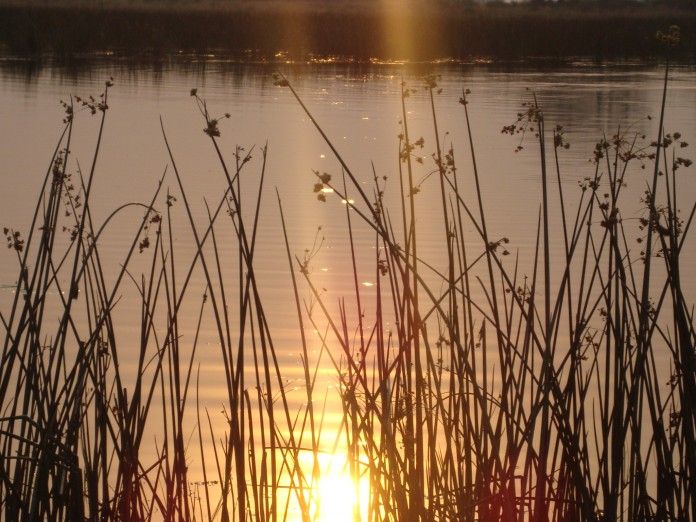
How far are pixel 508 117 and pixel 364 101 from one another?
6.65 ft

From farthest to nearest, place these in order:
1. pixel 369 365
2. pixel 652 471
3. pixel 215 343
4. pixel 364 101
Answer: pixel 364 101
pixel 215 343
pixel 369 365
pixel 652 471

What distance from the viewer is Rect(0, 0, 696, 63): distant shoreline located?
17.1 meters

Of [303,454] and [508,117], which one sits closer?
[303,454]

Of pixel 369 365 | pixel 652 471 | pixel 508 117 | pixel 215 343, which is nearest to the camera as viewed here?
pixel 652 471

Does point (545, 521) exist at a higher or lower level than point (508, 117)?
lower

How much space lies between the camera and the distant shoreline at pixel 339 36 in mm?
17062

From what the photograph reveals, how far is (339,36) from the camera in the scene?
724 inches

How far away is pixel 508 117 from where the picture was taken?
8891 mm

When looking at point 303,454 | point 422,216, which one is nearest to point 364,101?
point 422,216

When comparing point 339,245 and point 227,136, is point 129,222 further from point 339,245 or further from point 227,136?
point 227,136

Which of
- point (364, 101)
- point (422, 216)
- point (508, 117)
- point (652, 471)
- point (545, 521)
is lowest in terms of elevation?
point (545, 521)

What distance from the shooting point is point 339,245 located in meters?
4.72

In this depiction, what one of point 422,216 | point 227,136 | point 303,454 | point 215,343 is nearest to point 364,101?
point 227,136

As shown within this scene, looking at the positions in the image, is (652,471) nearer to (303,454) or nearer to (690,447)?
(303,454)
